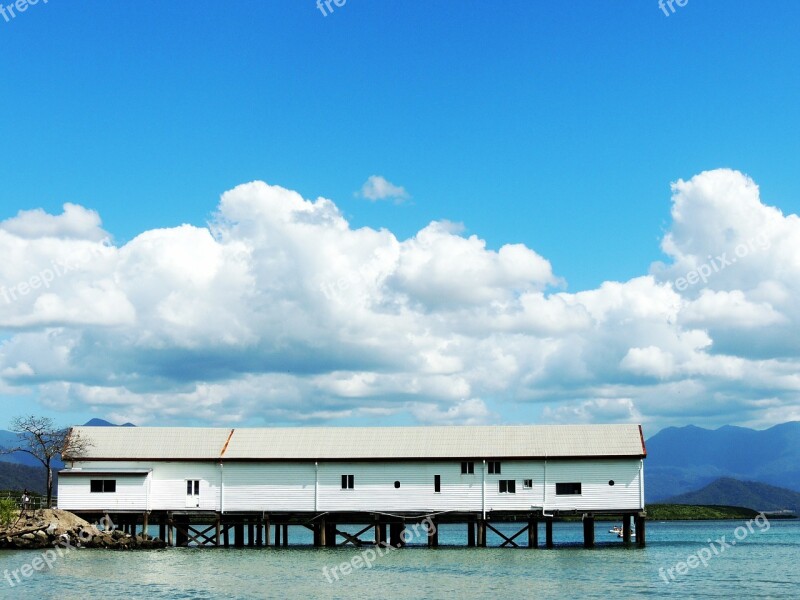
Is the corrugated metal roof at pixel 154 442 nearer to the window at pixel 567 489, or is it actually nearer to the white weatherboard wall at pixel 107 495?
the white weatherboard wall at pixel 107 495

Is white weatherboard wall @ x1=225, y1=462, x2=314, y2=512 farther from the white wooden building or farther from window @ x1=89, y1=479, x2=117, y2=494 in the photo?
window @ x1=89, y1=479, x2=117, y2=494

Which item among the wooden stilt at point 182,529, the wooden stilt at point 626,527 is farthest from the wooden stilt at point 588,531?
the wooden stilt at point 182,529

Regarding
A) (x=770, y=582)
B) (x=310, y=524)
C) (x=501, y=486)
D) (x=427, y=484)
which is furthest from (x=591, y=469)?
(x=310, y=524)

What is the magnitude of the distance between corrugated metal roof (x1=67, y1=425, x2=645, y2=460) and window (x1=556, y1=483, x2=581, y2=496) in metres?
1.84

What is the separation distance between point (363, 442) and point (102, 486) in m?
16.2

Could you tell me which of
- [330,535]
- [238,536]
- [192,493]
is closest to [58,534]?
[192,493]

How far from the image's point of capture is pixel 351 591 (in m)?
44.2

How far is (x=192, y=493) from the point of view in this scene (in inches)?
2522

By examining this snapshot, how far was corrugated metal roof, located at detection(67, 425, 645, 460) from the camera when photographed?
203 ft

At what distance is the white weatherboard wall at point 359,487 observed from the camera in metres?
61.0

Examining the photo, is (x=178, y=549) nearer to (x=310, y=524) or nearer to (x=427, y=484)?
(x=310, y=524)

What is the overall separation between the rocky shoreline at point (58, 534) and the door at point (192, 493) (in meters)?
3.66

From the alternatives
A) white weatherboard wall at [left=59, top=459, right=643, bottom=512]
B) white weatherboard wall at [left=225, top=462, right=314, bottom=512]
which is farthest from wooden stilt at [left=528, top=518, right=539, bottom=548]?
white weatherboard wall at [left=225, top=462, right=314, bottom=512]

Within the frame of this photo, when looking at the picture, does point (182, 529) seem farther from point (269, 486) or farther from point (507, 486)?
point (507, 486)
